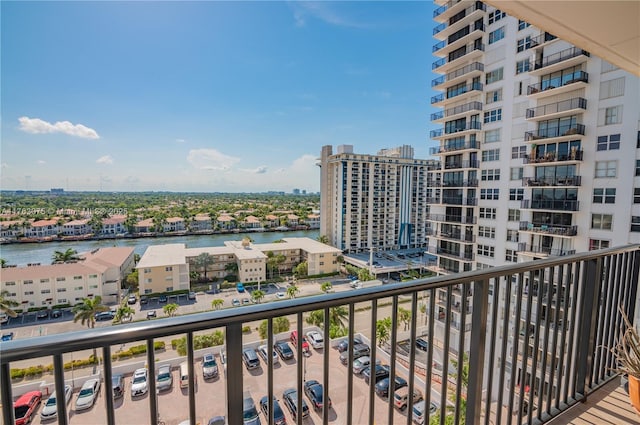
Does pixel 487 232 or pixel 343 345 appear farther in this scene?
pixel 487 232

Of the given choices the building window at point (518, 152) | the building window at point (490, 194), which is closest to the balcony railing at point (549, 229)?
the building window at point (490, 194)

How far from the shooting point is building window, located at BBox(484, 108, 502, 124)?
11.8m

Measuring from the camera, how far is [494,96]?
39.2ft

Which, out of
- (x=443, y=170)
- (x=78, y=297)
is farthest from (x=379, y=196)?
(x=78, y=297)

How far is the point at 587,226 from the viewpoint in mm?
9539

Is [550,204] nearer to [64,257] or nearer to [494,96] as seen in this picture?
[494,96]

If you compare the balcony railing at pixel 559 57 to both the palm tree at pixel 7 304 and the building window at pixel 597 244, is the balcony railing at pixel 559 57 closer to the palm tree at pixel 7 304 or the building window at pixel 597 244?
the building window at pixel 597 244

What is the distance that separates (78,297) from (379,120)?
3027 cm

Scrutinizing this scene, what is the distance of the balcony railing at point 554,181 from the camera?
31.8 ft

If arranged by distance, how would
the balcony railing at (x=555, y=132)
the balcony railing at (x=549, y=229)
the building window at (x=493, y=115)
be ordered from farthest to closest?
the building window at (x=493, y=115) < the balcony railing at (x=549, y=229) < the balcony railing at (x=555, y=132)

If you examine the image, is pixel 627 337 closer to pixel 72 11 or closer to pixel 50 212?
pixel 72 11

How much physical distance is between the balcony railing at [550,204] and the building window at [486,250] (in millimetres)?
2125

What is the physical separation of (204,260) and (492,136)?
68.8 feet

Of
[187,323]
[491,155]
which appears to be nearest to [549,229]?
[491,155]
